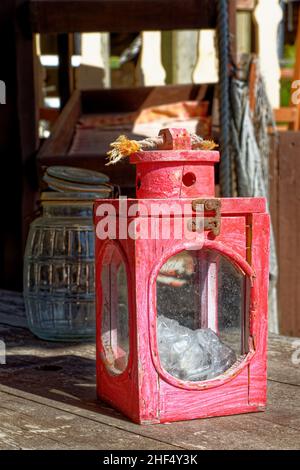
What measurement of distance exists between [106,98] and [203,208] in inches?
121

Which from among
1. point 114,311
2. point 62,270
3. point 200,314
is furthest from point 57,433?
point 62,270

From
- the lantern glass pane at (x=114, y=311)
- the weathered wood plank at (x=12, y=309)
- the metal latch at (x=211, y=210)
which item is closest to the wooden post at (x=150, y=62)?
the weathered wood plank at (x=12, y=309)

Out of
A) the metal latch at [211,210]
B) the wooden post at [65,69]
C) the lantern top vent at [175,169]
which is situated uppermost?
the wooden post at [65,69]

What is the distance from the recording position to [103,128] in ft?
16.4

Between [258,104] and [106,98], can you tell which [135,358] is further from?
[106,98]

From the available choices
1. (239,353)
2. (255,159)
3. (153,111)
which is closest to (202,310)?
(239,353)

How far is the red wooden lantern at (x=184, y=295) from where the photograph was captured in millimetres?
2234

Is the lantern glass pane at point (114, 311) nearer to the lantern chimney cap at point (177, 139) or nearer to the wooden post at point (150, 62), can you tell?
the lantern chimney cap at point (177, 139)

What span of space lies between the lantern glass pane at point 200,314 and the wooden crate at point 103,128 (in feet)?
6.62

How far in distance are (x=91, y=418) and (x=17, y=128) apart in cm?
268

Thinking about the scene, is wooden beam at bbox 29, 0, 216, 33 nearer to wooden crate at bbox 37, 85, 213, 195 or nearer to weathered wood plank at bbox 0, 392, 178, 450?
wooden crate at bbox 37, 85, 213, 195

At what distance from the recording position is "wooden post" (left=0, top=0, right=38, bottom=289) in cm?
462

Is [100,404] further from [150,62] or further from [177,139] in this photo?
[150,62]

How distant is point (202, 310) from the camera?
2451 millimetres
